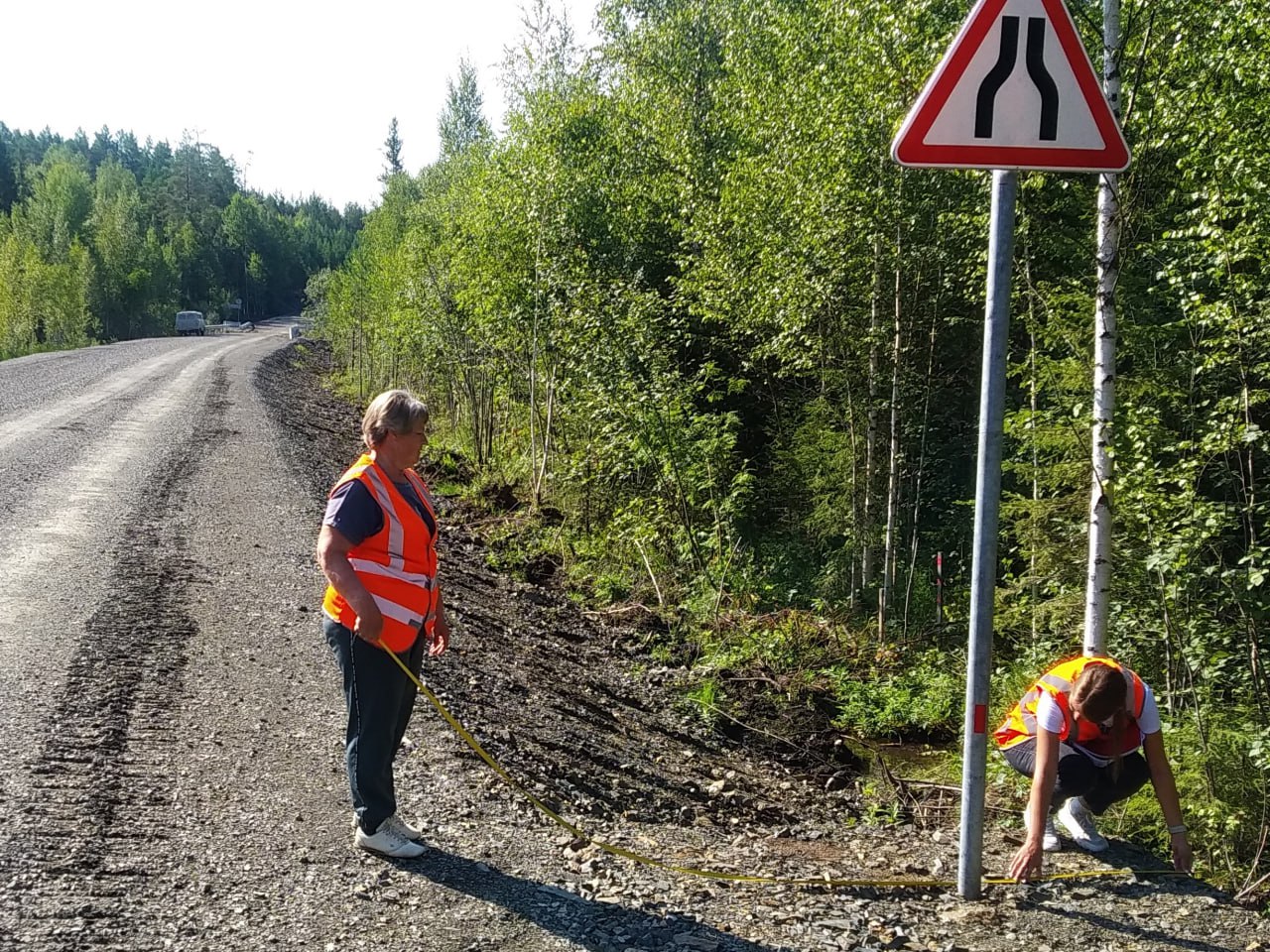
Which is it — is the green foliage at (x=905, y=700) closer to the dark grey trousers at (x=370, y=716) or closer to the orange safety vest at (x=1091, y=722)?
the orange safety vest at (x=1091, y=722)

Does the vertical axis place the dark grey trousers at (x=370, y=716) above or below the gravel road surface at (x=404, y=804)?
above

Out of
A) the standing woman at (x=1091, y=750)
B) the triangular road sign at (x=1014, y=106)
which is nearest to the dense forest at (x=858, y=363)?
the standing woman at (x=1091, y=750)

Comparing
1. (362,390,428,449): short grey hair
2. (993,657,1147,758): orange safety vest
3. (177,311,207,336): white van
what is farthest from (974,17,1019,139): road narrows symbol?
(177,311,207,336): white van

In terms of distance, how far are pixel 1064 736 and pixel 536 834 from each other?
2.30 metres

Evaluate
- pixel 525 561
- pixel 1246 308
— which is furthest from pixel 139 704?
pixel 525 561

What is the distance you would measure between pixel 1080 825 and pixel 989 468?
6.71 ft

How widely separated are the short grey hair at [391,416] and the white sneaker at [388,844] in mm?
1483

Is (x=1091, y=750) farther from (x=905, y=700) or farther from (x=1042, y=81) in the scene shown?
(x=905, y=700)

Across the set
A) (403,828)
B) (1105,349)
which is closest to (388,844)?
(403,828)

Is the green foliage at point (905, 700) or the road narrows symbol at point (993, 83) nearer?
the road narrows symbol at point (993, 83)

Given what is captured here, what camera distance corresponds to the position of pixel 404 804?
13.7 feet

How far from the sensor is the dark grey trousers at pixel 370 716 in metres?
3.54

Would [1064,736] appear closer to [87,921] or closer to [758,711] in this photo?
[87,921]

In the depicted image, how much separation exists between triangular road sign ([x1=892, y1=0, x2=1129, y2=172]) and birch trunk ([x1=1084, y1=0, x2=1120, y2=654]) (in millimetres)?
2703
